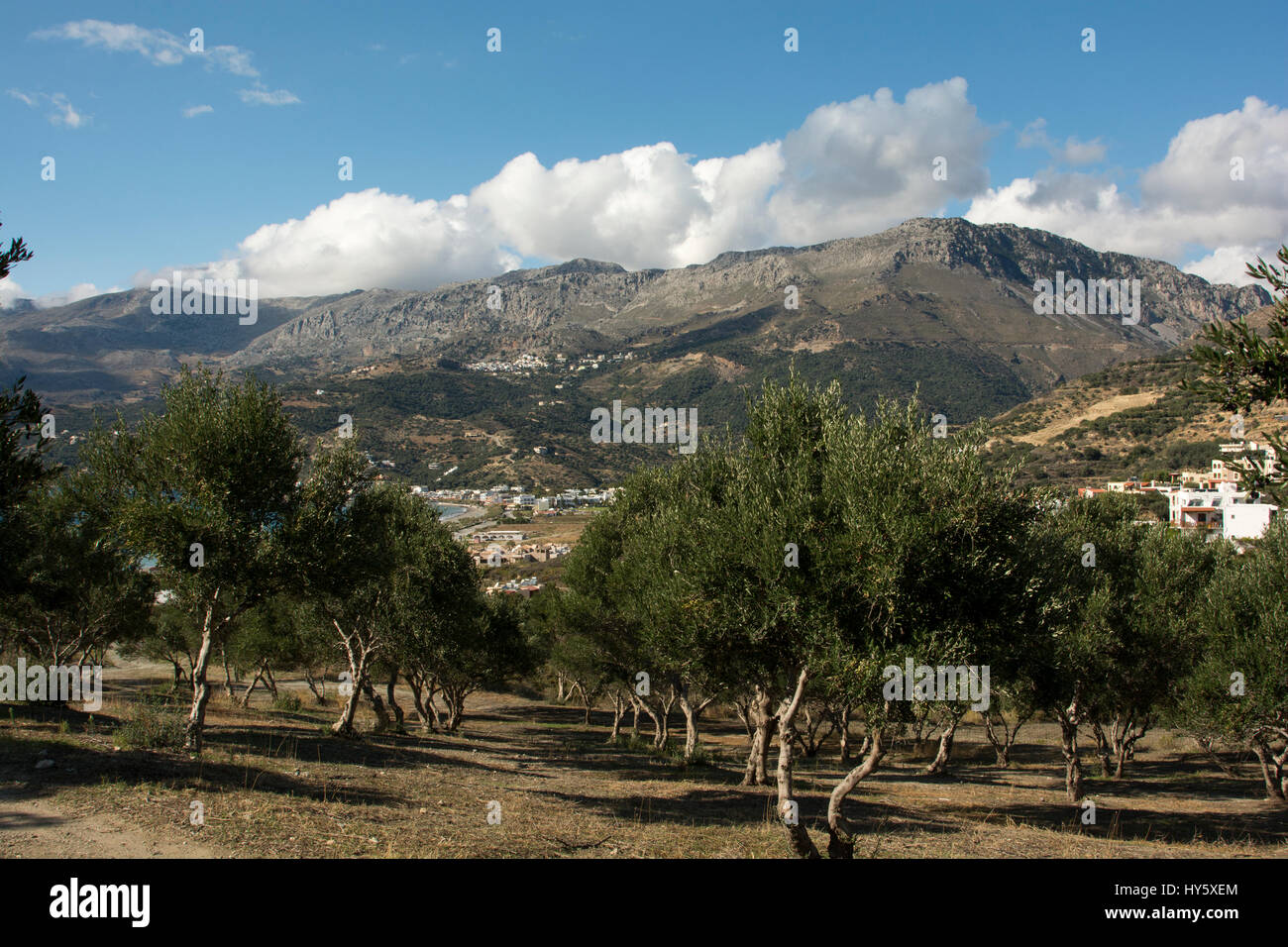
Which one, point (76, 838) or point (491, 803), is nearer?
point (76, 838)

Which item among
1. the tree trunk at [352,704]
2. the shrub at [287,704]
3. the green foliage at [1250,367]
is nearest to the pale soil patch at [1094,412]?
the shrub at [287,704]

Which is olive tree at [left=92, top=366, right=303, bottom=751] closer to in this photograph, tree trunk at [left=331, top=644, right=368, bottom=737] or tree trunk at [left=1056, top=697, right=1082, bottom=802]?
tree trunk at [left=331, top=644, right=368, bottom=737]

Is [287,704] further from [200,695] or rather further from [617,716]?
[200,695]

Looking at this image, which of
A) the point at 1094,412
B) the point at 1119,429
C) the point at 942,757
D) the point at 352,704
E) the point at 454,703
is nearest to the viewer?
the point at 352,704

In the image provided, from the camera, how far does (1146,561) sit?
Answer: 86.7 ft

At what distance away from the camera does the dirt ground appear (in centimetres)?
1130

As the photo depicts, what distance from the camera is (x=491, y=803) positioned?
50.5 ft

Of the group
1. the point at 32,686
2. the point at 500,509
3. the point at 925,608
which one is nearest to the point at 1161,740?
the point at 925,608

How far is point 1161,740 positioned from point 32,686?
5950 cm

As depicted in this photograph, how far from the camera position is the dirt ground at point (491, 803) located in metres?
11.3

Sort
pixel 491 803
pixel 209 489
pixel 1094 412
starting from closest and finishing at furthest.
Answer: pixel 491 803
pixel 209 489
pixel 1094 412

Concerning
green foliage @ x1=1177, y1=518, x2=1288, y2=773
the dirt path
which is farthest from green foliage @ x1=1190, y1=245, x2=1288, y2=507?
the dirt path

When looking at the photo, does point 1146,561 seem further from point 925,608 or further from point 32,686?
point 32,686

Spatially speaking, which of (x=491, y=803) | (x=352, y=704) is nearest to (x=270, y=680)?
(x=352, y=704)
